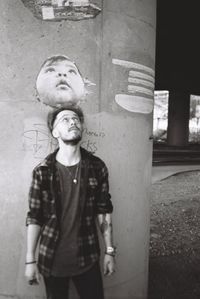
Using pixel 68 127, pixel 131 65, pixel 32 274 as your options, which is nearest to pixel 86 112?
Answer: pixel 68 127

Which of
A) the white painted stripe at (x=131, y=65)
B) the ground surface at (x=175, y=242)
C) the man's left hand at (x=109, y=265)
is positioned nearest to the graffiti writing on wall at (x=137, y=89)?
the white painted stripe at (x=131, y=65)

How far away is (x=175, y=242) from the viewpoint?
618 cm

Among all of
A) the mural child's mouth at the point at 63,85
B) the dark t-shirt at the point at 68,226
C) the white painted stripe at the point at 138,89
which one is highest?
the white painted stripe at the point at 138,89

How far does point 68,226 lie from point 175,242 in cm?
402

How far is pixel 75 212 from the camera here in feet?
8.49

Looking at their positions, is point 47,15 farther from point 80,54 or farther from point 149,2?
point 149,2

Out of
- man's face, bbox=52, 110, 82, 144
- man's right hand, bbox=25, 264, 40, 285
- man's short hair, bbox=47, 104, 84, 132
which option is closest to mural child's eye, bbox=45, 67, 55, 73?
man's short hair, bbox=47, 104, 84, 132

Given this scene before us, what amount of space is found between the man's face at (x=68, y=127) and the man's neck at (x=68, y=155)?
0.04 meters

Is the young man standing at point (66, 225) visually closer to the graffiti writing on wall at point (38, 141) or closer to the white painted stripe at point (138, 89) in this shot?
the graffiti writing on wall at point (38, 141)

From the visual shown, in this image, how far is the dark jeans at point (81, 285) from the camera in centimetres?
256

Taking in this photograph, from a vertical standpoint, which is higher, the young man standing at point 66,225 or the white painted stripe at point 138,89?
the white painted stripe at point 138,89

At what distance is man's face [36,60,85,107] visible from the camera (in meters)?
2.99

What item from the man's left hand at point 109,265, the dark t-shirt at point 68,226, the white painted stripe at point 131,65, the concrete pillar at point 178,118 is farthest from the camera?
the concrete pillar at point 178,118

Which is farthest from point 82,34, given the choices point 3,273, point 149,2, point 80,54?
point 3,273
